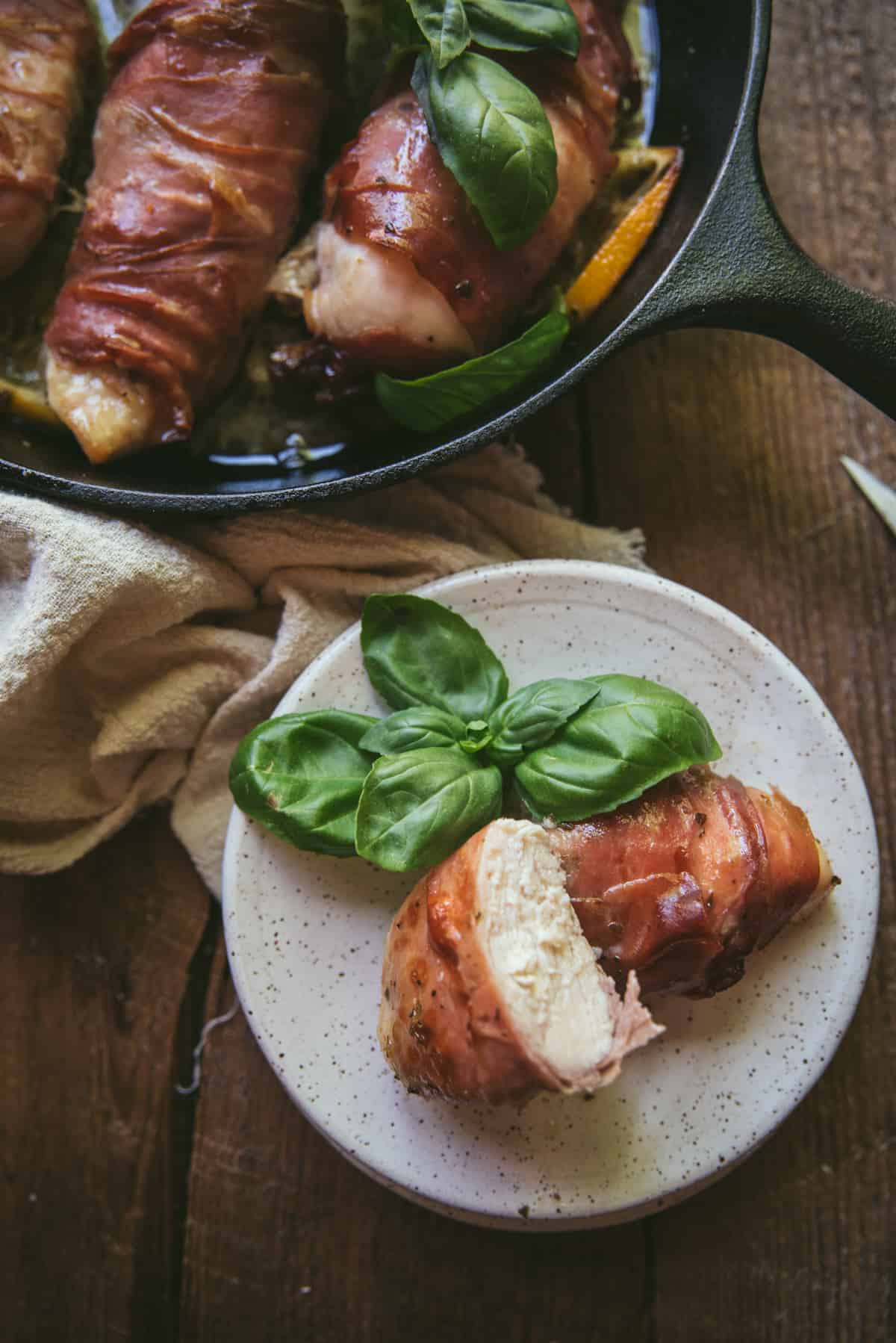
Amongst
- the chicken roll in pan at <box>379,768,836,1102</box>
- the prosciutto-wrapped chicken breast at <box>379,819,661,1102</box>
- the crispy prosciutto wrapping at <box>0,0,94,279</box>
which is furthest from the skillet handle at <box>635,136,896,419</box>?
the crispy prosciutto wrapping at <box>0,0,94,279</box>

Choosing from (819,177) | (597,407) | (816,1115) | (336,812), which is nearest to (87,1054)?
(336,812)

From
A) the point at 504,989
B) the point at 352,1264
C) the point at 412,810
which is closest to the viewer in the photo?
the point at 504,989

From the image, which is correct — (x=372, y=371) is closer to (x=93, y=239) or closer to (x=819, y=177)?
(x=93, y=239)

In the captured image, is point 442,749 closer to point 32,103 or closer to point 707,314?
point 707,314

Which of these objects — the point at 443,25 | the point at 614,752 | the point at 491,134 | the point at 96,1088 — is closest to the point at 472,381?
the point at 491,134

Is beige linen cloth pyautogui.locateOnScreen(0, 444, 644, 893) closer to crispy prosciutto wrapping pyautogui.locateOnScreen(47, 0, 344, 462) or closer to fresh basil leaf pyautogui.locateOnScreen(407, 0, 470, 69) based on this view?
crispy prosciutto wrapping pyautogui.locateOnScreen(47, 0, 344, 462)

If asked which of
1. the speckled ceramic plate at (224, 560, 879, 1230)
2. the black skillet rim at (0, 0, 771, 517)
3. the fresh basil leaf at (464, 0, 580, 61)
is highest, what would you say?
the fresh basil leaf at (464, 0, 580, 61)

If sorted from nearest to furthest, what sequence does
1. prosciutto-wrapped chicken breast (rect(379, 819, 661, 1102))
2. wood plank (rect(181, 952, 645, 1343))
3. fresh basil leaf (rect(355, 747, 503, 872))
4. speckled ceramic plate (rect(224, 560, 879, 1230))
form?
prosciutto-wrapped chicken breast (rect(379, 819, 661, 1102))
fresh basil leaf (rect(355, 747, 503, 872))
speckled ceramic plate (rect(224, 560, 879, 1230))
wood plank (rect(181, 952, 645, 1343))
